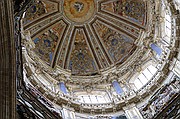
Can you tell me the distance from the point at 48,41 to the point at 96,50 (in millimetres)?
4020

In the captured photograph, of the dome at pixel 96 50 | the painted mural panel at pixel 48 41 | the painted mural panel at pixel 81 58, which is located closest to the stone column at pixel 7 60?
the dome at pixel 96 50

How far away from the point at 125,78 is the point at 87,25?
8.07 m

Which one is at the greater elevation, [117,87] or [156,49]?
[156,49]

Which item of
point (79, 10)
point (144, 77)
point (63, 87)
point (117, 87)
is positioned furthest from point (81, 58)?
point (144, 77)

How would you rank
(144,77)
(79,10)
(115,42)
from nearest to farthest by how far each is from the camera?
(144,77), (115,42), (79,10)

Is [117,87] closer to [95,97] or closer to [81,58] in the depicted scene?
[95,97]

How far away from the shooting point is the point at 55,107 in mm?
14828

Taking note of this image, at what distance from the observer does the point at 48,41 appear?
24406 mm

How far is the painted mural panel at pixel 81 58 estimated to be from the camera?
23547 millimetres

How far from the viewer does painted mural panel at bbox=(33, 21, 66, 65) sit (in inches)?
894

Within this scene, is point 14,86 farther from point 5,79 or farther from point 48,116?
point 48,116

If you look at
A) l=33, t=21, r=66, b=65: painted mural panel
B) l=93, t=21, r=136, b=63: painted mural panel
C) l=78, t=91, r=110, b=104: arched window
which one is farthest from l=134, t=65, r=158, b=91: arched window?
l=33, t=21, r=66, b=65: painted mural panel

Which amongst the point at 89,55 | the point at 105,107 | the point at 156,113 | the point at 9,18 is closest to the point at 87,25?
the point at 89,55

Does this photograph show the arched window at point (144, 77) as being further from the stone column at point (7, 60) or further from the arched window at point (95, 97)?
the stone column at point (7, 60)
